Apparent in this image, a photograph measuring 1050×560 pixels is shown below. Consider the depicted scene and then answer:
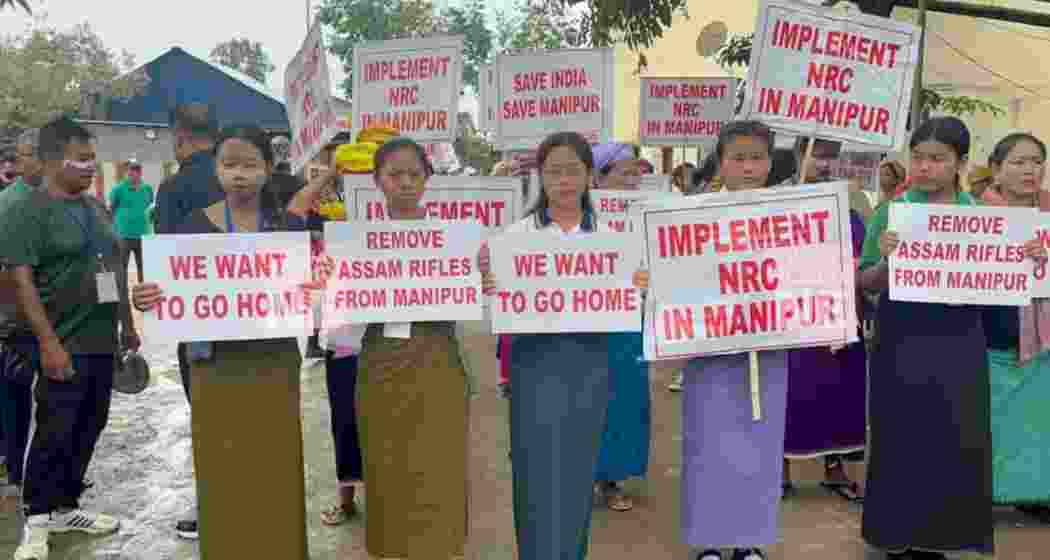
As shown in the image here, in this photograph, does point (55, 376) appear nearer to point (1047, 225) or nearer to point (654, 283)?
point (654, 283)

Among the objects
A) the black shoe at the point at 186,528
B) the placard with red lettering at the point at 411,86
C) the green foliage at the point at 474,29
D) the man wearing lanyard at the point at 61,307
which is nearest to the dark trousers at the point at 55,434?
the man wearing lanyard at the point at 61,307

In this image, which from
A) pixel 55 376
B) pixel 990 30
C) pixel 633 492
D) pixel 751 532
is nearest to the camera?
pixel 751 532

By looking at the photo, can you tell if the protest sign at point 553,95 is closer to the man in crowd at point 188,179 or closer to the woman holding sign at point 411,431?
the man in crowd at point 188,179

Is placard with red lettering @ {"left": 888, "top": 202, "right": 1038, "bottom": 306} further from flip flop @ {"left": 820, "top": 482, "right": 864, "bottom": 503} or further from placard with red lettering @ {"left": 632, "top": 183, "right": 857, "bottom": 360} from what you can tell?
flip flop @ {"left": 820, "top": 482, "right": 864, "bottom": 503}

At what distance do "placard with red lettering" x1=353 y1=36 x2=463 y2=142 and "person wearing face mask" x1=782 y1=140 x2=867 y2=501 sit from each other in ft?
6.66

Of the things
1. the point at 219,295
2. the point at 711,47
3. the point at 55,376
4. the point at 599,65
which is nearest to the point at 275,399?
the point at 219,295

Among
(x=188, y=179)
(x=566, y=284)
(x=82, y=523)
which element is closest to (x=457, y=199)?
(x=566, y=284)

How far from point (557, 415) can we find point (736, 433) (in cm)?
74

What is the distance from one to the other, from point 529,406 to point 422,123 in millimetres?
2276

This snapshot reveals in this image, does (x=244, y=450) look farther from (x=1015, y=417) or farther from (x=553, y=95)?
(x=1015, y=417)

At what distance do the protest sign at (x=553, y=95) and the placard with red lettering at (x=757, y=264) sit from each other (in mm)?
2211

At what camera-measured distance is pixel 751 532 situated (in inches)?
146

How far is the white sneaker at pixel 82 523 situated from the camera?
4.46 m

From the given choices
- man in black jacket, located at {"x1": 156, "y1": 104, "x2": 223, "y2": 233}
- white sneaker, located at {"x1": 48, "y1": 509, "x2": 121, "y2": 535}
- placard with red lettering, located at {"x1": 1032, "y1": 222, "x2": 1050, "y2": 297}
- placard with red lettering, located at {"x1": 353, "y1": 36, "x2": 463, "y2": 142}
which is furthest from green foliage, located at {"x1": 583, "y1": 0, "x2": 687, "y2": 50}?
white sneaker, located at {"x1": 48, "y1": 509, "x2": 121, "y2": 535}
